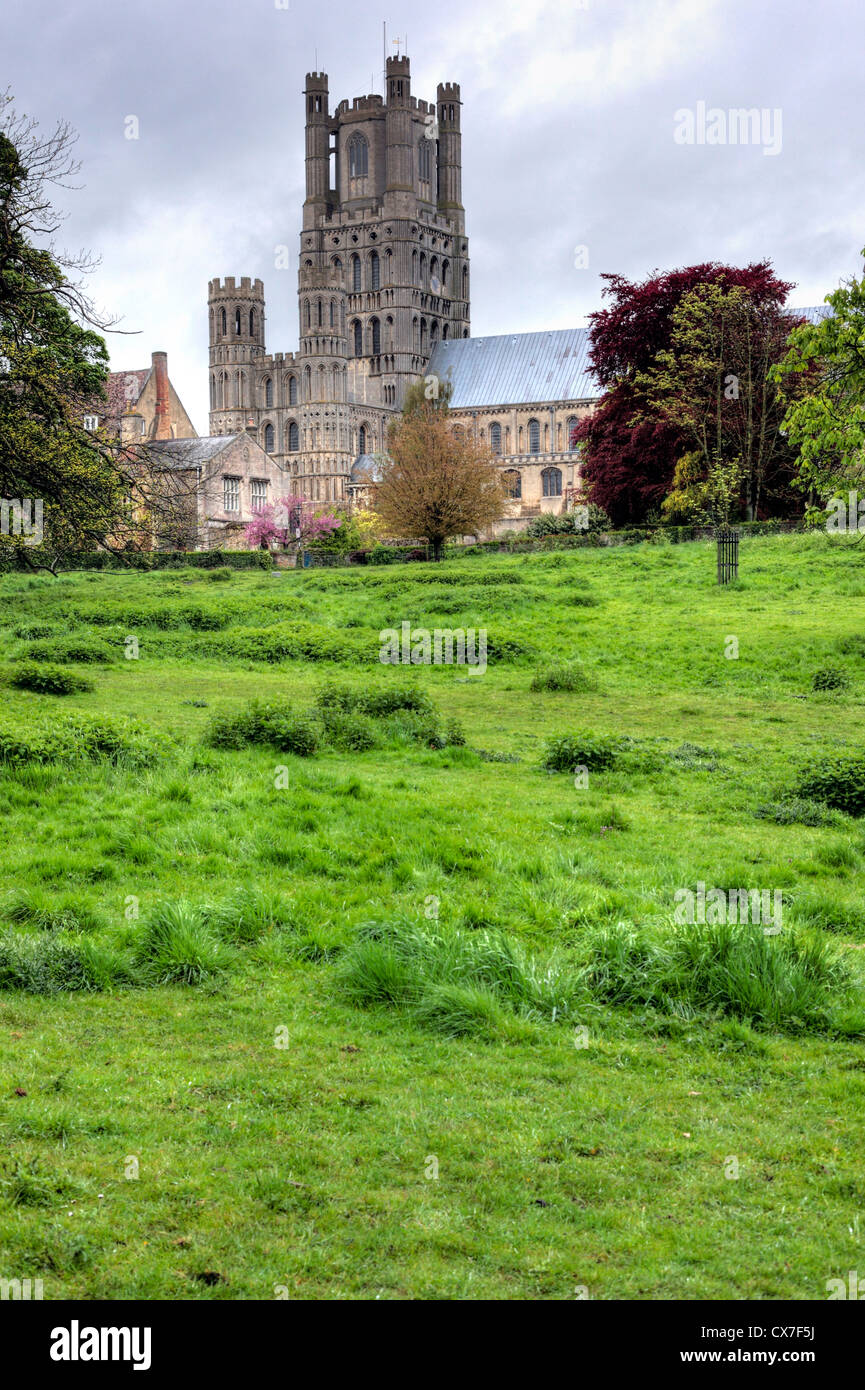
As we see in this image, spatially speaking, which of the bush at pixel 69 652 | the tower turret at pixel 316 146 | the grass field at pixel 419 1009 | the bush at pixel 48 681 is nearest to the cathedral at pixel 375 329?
the tower turret at pixel 316 146

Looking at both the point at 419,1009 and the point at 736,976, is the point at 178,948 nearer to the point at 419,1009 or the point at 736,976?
the point at 419,1009

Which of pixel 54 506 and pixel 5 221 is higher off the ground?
pixel 5 221

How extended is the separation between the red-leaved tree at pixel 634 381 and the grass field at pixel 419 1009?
32.7m

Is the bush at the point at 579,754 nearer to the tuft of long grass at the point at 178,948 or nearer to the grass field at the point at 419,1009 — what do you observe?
the grass field at the point at 419,1009

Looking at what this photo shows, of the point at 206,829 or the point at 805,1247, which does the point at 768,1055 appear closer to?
the point at 805,1247

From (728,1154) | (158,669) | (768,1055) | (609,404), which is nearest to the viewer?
(728,1154)

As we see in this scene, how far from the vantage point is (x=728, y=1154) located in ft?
21.7

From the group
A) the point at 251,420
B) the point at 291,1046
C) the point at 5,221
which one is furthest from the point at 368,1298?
the point at 251,420

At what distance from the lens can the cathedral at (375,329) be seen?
399 feet

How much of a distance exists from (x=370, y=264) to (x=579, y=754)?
13266cm

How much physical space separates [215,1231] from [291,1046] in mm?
2309

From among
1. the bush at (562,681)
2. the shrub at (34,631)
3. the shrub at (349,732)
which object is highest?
the shrub at (34,631)

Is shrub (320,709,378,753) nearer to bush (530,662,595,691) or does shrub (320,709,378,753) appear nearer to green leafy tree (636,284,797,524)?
bush (530,662,595,691)

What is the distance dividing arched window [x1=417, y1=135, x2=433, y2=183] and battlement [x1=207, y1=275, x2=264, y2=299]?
73.0ft
